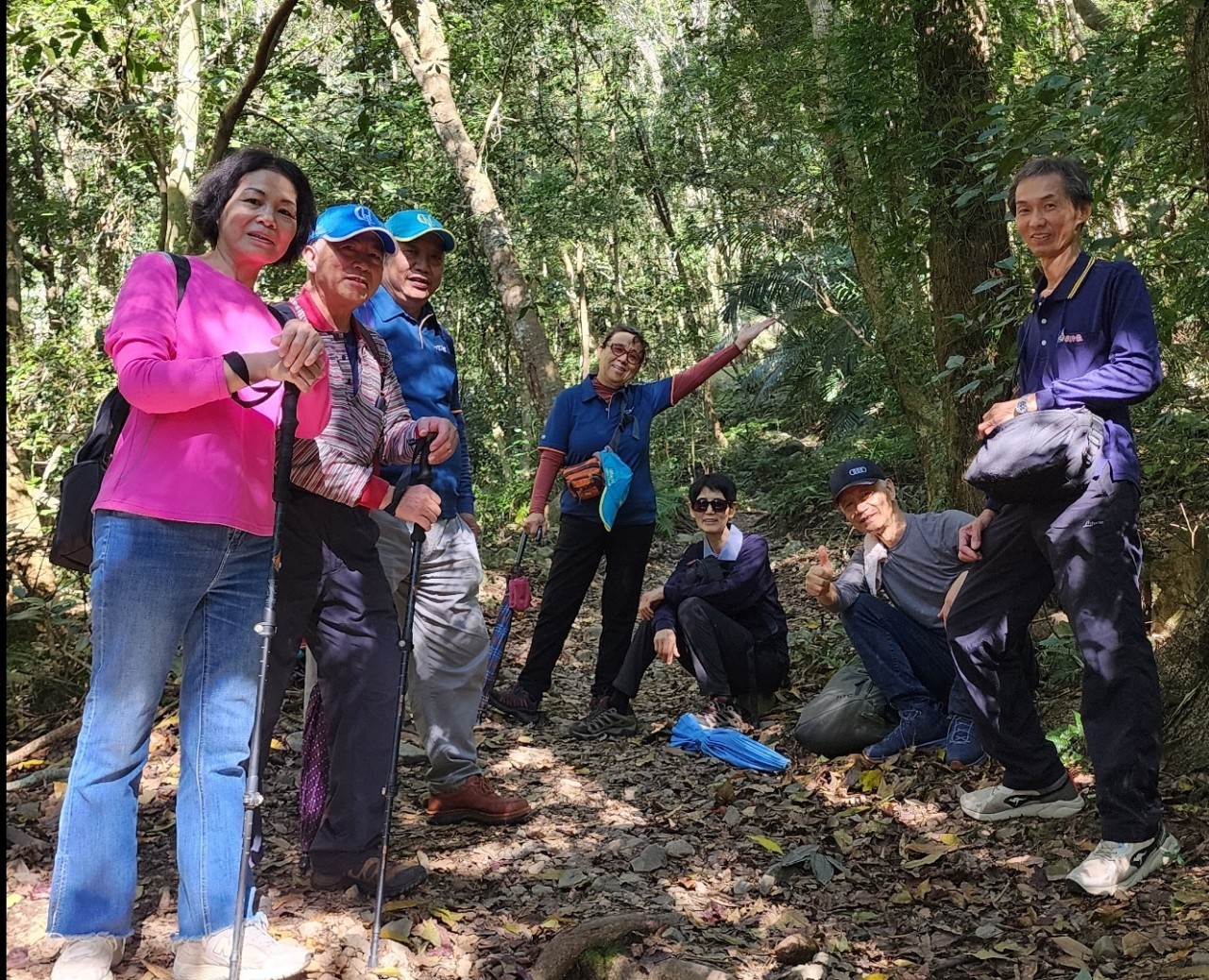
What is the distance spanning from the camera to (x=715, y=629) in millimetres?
6039

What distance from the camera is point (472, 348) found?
17938 mm

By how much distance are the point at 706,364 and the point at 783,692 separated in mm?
2034

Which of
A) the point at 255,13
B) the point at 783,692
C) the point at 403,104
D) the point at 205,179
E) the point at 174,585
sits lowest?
the point at 783,692

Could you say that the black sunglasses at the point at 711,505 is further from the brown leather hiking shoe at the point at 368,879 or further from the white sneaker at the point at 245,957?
the white sneaker at the point at 245,957

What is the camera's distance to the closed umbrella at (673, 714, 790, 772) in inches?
212

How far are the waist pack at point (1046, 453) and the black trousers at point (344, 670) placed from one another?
7.27ft

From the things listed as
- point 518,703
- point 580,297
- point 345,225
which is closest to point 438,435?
point 345,225

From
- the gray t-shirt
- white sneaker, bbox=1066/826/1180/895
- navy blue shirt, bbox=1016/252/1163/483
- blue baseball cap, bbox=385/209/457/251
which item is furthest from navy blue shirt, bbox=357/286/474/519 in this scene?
white sneaker, bbox=1066/826/1180/895

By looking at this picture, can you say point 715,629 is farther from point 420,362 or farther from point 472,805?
point 420,362

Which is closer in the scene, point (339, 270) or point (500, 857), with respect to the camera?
point (339, 270)

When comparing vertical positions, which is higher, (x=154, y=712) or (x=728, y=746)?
(x=154, y=712)

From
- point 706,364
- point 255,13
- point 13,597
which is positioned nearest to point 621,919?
point 706,364

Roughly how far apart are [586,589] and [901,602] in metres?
1.89

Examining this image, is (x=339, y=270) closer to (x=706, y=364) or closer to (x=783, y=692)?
(x=706, y=364)
